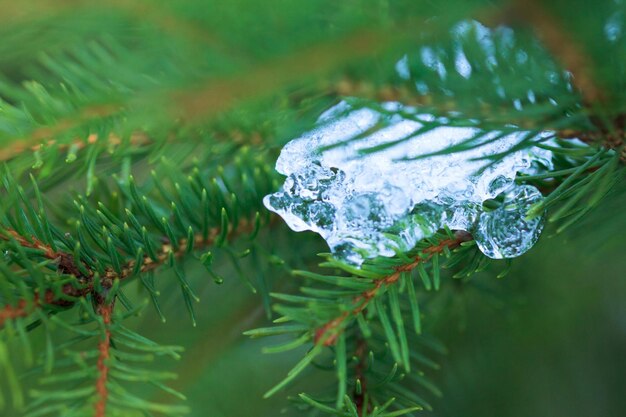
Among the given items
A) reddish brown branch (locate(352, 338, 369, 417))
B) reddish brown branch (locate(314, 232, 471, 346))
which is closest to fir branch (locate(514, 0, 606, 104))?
reddish brown branch (locate(314, 232, 471, 346))

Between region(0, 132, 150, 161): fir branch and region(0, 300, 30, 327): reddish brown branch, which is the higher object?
region(0, 132, 150, 161): fir branch

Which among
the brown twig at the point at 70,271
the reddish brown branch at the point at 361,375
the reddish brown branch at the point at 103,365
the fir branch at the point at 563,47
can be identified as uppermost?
the fir branch at the point at 563,47

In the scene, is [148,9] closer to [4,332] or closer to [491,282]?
[4,332]

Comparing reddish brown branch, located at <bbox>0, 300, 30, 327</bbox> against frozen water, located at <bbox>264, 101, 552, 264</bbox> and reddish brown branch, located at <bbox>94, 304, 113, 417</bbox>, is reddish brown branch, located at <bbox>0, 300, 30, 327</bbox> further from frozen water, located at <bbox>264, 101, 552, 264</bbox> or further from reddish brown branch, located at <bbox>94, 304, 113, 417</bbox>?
frozen water, located at <bbox>264, 101, 552, 264</bbox>

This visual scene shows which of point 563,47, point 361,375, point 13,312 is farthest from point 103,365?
point 563,47

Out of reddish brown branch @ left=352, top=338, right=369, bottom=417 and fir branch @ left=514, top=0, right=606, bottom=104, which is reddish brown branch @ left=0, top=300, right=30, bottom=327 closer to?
reddish brown branch @ left=352, top=338, right=369, bottom=417

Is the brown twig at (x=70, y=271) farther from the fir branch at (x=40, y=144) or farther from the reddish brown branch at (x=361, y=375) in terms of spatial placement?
the reddish brown branch at (x=361, y=375)

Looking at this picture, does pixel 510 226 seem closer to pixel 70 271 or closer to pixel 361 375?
pixel 361 375

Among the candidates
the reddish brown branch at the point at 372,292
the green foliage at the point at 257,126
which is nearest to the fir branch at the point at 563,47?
the green foliage at the point at 257,126

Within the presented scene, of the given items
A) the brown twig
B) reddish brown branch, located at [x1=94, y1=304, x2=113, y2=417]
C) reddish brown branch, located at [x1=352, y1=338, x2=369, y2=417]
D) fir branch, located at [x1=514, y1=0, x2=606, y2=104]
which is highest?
fir branch, located at [x1=514, y1=0, x2=606, y2=104]
